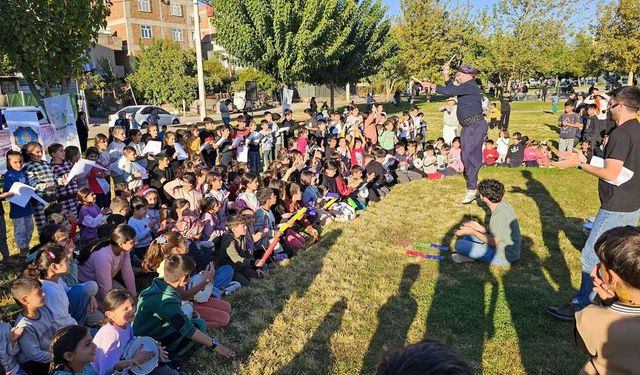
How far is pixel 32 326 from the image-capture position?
3.42m

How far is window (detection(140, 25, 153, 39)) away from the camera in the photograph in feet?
156

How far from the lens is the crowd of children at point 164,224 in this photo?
3396 millimetres

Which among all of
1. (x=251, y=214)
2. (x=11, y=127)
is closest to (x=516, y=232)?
(x=251, y=214)

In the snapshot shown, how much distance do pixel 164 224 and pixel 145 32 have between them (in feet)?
158

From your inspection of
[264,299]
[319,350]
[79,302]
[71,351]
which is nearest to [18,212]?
[79,302]

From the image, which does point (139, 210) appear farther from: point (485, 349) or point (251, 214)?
point (485, 349)

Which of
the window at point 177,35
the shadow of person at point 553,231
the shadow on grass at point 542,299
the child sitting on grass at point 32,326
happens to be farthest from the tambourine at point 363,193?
the window at point 177,35

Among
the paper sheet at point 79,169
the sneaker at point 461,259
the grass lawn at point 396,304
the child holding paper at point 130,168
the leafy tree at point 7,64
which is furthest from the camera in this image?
the leafy tree at point 7,64

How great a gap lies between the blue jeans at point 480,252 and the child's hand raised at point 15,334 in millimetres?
4895

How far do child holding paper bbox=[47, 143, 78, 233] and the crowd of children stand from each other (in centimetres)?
2

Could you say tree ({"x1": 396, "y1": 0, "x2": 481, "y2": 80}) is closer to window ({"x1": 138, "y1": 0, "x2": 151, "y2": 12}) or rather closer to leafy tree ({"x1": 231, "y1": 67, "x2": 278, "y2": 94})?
leafy tree ({"x1": 231, "y1": 67, "x2": 278, "y2": 94})

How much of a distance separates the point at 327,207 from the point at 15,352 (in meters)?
5.66

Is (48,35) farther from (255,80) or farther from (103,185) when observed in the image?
(255,80)

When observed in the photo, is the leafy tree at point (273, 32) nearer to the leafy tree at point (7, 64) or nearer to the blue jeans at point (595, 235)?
the leafy tree at point (7, 64)
